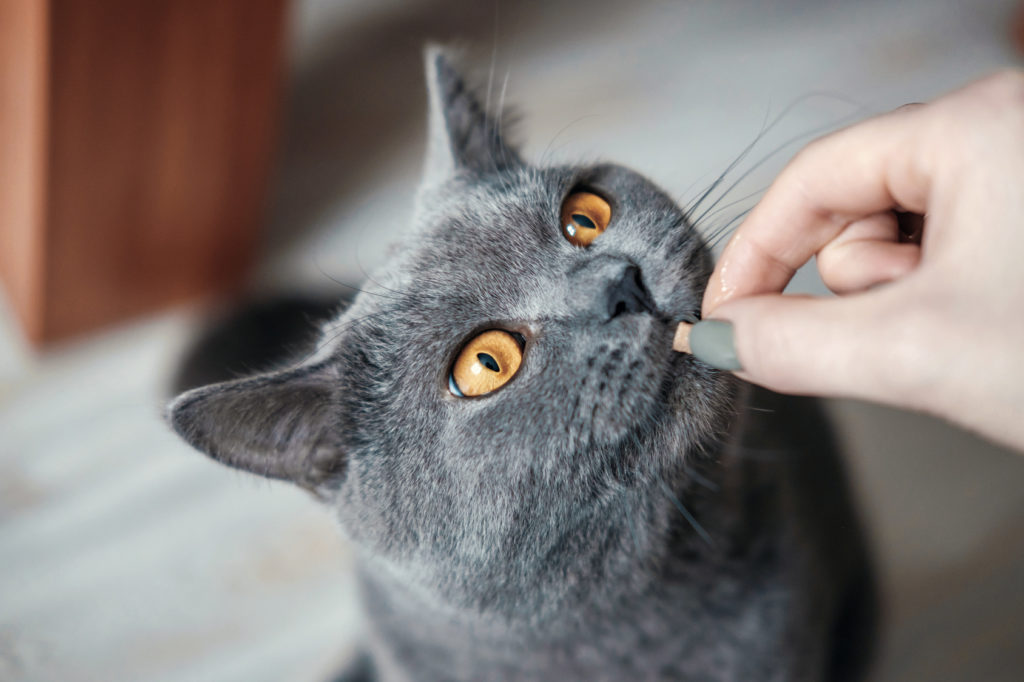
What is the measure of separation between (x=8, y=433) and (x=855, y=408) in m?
1.53

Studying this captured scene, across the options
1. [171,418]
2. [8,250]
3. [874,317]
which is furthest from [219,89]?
[874,317]

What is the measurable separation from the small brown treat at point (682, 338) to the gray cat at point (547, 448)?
0.02 meters

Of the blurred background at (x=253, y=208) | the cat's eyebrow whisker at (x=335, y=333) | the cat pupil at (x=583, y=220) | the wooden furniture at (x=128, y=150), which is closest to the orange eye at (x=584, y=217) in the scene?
the cat pupil at (x=583, y=220)

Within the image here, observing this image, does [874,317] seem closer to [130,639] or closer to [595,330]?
[595,330]

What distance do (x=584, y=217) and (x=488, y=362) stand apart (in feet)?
0.61

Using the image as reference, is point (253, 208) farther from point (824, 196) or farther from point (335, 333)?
point (824, 196)

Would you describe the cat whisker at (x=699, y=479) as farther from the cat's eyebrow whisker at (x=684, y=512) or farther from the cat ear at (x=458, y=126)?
the cat ear at (x=458, y=126)

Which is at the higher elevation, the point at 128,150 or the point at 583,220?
the point at 583,220

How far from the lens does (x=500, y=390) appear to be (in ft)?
2.21

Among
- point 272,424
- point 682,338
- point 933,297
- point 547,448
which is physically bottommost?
point 272,424

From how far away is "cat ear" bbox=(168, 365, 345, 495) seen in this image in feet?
2.18

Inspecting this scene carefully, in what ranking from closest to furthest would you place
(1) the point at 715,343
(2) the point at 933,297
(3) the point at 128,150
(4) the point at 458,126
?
1. (2) the point at 933,297
2. (1) the point at 715,343
3. (4) the point at 458,126
4. (3) the point at 128,150

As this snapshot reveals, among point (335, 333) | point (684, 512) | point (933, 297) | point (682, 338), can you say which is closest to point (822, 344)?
point (933, 297)

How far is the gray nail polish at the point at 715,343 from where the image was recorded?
524 millimetres
